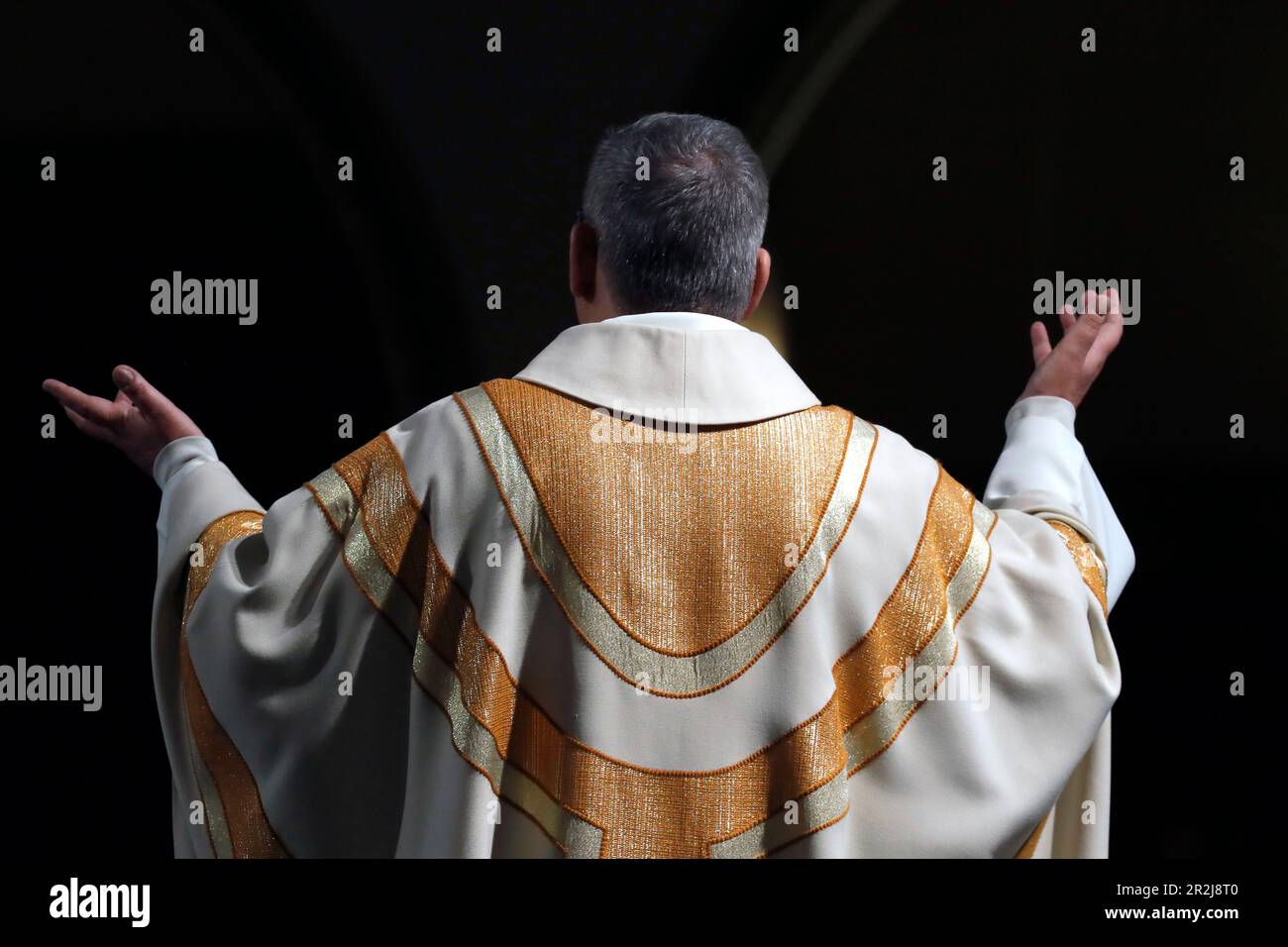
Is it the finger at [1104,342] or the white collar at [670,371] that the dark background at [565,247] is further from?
the white collar at [670,371]

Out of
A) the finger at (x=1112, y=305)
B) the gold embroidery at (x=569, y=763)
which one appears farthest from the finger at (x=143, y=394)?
the finger at (x=1112, y=305)

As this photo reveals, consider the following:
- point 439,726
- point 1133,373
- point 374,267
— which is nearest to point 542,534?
point 439,726

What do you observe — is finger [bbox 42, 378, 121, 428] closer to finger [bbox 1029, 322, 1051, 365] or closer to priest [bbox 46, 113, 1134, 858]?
priest [bbox 46, 113, 1134, 858]

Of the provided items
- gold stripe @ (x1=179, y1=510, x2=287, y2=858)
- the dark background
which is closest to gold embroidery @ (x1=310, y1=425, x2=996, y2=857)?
gold stripe @ (x1=179, y1=510, x2=287, y2=858)

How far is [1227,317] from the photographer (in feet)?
11.1

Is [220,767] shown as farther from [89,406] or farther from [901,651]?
[901,651]

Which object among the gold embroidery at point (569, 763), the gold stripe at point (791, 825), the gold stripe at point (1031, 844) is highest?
the gold embroidery at point (569, 763)

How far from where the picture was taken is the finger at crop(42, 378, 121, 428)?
8.49 feet

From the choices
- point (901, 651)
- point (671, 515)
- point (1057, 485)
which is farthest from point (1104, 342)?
point (671, 515)

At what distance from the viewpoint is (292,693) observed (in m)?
2.26

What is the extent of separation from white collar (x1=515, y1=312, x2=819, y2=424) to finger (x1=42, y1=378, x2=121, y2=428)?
0.71 meters

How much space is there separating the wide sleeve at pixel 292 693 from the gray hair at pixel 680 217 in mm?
508

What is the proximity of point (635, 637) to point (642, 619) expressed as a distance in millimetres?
23

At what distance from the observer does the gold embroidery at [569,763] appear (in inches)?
84.9
